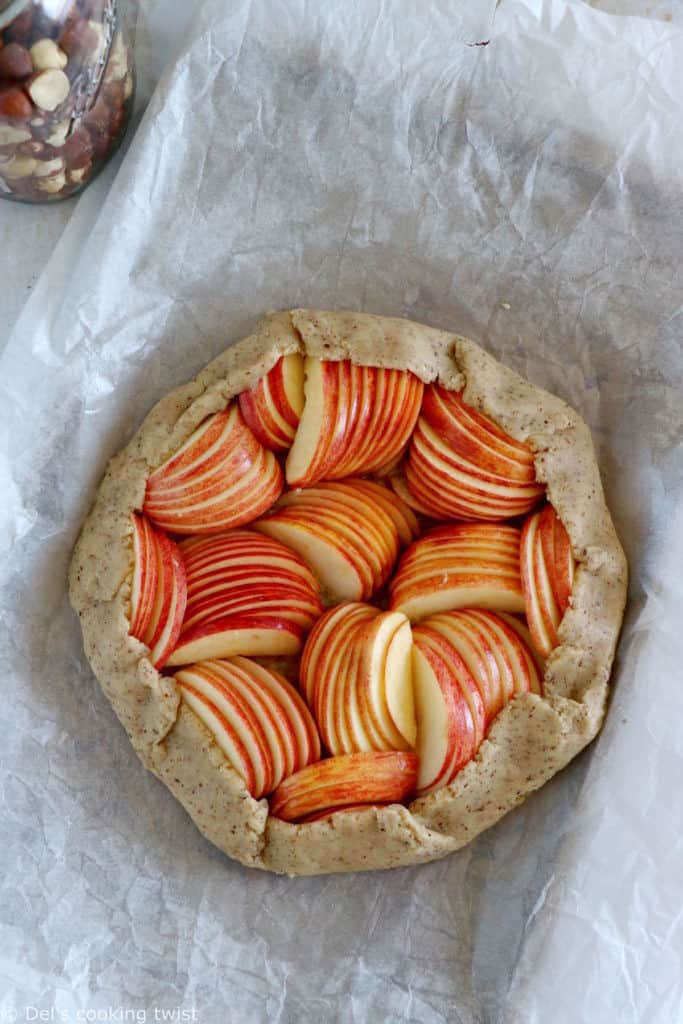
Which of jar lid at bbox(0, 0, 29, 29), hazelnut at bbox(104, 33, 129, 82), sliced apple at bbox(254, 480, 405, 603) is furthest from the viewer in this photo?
sliced apple at bbox(254, 480, 405, 603)

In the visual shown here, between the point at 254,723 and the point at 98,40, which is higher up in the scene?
the point at 98,40

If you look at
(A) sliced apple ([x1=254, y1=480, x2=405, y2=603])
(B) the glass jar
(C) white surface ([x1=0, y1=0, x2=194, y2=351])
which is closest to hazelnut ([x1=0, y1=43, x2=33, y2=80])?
(B) the glass jar

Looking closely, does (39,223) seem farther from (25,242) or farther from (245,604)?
(245,604)

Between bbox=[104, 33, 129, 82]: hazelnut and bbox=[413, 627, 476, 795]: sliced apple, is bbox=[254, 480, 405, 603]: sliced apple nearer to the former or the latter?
bbox=[413, 627, 476, 795]: sliced apple

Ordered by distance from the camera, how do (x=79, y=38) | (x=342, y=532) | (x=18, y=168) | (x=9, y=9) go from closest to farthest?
(x=9, y=9), (x=79, y=38), (x=18, y=168), (x=342, y=532)

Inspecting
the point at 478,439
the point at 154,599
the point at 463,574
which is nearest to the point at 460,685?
the point at 463,574

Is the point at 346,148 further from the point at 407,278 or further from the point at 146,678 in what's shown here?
the point at 146,678

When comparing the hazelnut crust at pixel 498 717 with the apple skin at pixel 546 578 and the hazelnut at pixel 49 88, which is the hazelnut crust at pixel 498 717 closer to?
the apple skin at pixel 546 578

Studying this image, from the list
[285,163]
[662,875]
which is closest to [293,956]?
[662,875]
